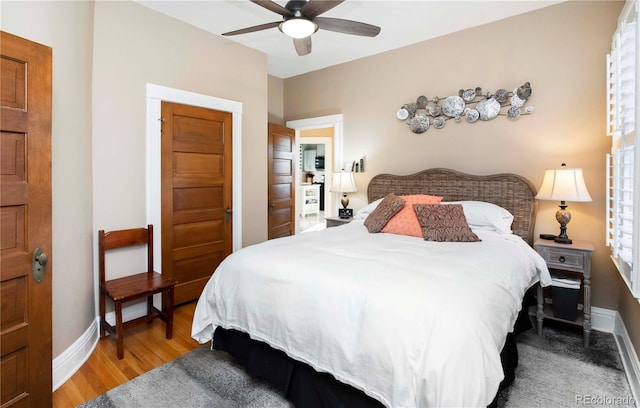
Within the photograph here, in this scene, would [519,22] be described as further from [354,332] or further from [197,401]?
[197,401]

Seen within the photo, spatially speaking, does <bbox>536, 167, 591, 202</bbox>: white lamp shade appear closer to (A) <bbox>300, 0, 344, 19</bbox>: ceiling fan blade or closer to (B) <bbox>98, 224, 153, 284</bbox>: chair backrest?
(A) <bbox>300, 0, 344, 19</bbox>: ceiling fan blade

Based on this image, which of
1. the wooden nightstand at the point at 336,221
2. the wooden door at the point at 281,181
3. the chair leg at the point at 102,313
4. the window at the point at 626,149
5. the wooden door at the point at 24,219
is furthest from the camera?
the wooden door at the point at 281,181

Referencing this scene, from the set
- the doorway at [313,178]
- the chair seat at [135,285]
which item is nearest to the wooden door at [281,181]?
the doorway at [313,178]

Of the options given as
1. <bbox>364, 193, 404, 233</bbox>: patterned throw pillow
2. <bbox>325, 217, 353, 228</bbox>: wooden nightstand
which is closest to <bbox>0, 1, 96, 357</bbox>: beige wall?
<bbox>364, 193, 404, 233</bbox>: patterned throw pillow

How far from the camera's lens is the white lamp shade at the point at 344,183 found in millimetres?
4164

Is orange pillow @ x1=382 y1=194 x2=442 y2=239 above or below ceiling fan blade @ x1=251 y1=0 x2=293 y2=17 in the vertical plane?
below

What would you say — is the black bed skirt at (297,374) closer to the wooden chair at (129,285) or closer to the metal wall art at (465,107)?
the wooden chair at (129,285)

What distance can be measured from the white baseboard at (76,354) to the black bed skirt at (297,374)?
0.94 meters

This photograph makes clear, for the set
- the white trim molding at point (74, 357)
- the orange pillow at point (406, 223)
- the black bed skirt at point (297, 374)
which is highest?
the orange pillow at point (406, 223)

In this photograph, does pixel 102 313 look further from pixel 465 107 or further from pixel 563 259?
pixel 465 107

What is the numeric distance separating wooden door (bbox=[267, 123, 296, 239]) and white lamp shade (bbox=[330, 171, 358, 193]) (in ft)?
2.71

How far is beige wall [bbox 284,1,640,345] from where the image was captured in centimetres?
277

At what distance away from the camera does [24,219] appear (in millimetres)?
1583

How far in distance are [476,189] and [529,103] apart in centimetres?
92
